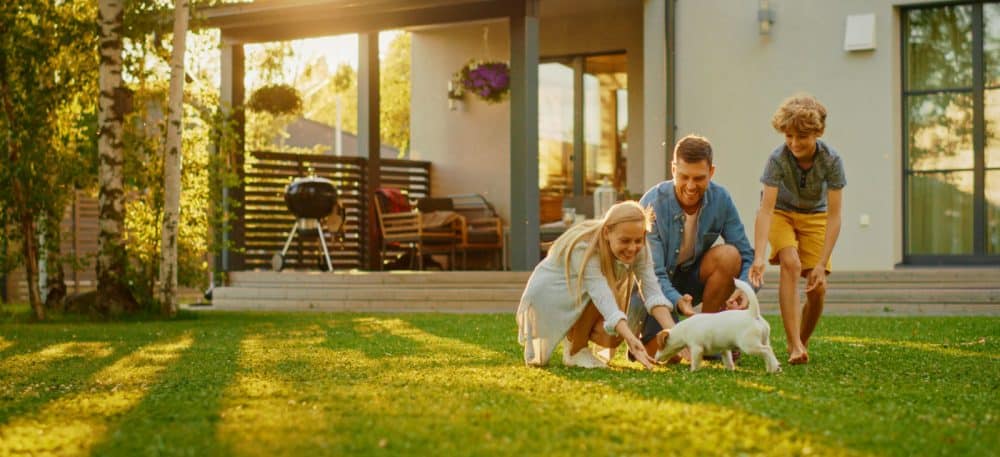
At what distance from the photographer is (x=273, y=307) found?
41.7ft

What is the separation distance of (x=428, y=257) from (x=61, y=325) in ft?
18.7

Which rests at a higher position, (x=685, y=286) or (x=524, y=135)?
(x=524, y=135)

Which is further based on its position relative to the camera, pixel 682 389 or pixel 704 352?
pixel 704 352

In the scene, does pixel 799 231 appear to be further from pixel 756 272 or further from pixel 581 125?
pixel 581 125

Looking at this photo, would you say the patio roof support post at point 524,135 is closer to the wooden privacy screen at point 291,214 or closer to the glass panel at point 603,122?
the wooden privacy screen at point 291,214

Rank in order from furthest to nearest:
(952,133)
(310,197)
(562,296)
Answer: (310,197)
(952,133)
(562,296)

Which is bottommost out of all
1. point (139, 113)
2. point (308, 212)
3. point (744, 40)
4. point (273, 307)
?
point (273, 307)

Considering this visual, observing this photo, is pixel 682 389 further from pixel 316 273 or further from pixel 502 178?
pixel 502 178

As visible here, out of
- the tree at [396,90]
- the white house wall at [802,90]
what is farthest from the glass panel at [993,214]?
the tree at [396,90]

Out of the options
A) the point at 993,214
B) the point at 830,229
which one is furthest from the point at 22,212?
the point at 993,214

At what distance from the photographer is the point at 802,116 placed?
5359 mm

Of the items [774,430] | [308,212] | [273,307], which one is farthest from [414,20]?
[774,430]

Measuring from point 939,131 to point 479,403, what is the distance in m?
9.41

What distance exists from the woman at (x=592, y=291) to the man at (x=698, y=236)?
0.63 ft
